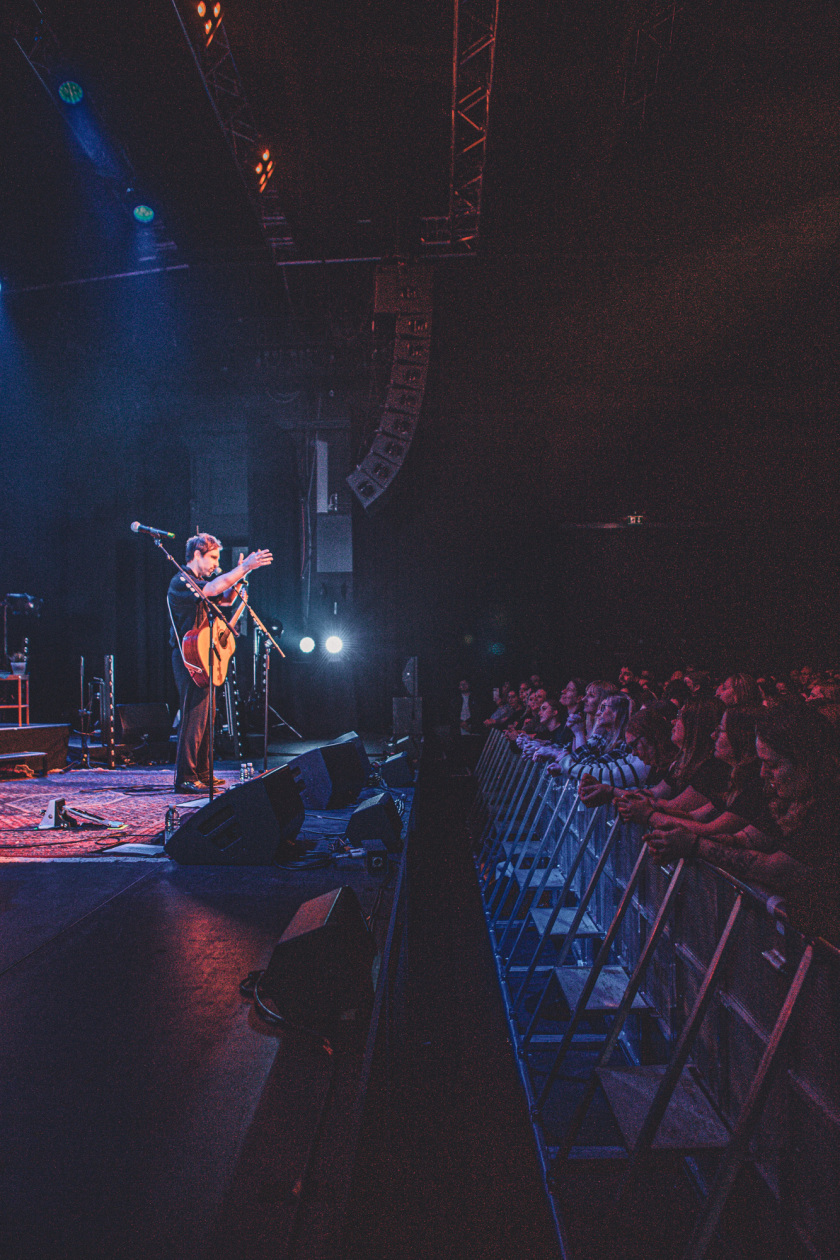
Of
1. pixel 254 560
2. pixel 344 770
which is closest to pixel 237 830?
pixel 254 560

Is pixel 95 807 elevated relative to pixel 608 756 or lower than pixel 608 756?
lower

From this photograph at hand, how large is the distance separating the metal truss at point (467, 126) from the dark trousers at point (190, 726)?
483cm

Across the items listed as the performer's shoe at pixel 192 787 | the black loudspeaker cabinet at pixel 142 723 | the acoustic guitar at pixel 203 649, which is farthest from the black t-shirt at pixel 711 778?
the black loudspeaker cabinet at pixel 142 723

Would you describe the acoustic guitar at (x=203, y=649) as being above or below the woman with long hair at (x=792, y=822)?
above

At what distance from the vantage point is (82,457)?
31.7ft

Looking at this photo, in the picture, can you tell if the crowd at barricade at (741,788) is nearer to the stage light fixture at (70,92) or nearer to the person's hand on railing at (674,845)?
the person's hand on railing at (674,845)

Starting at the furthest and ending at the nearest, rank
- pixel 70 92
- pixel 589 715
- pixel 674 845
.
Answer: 1. pixel 589 715
2. pixel 70 92
3. pixel 674 845

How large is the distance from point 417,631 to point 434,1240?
29.4 feet

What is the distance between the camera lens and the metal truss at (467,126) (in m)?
4.70

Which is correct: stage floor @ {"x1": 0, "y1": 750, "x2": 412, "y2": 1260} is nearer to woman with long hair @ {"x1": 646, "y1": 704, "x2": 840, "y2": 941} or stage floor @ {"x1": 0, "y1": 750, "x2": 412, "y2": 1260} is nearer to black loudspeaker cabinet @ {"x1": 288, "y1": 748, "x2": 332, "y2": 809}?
woman with long hair @ {"x1": 646, "y1": 704, "x2": 840, "y2": 941}

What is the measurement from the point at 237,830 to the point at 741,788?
2.30m

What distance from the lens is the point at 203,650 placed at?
14.4 ft

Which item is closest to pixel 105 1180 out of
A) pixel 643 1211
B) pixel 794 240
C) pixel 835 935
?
pixel 643 1211

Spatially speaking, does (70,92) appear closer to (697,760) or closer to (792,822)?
(697,760)
